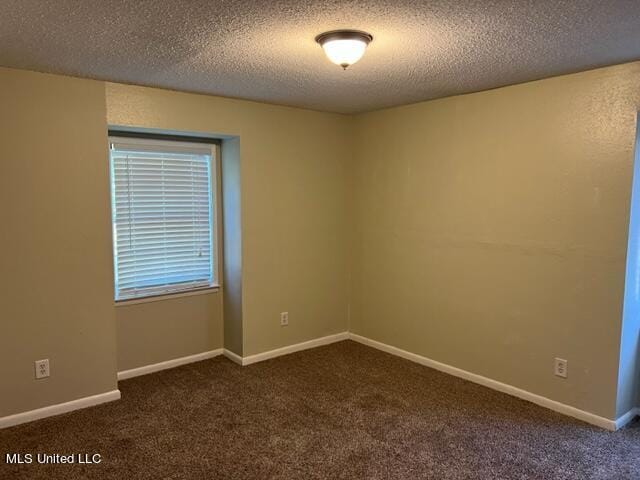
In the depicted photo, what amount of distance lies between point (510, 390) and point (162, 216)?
3.04 metres

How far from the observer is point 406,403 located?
3414mm

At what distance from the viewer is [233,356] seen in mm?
4277

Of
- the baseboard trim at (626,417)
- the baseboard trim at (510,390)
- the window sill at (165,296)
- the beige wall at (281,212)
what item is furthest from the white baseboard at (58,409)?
the baseboard trim at (626,417)

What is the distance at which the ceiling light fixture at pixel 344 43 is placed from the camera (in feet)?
7.43

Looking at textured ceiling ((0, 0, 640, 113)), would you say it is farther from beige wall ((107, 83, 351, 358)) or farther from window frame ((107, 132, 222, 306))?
window frame ((107, 132, 222, 306))

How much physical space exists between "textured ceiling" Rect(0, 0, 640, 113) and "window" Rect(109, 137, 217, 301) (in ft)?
2.24

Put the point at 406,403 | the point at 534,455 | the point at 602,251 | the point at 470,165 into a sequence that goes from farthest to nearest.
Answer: the point at 470,165
the point at 406,403
the point at 602,251
the point at 534,455

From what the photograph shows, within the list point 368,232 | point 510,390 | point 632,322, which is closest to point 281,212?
point 368,232

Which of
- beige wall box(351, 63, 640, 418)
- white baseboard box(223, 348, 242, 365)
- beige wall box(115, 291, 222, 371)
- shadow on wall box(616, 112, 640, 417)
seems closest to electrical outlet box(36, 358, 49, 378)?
beige wall box(115, 291, 222, 371)

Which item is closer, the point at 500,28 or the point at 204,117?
the point at 500,28

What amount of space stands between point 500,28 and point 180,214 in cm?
286

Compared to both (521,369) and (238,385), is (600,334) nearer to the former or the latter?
(521,369)

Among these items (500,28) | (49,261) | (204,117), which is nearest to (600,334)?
(500,28)

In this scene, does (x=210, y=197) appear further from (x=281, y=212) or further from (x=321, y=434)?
(x=321, y=434)
